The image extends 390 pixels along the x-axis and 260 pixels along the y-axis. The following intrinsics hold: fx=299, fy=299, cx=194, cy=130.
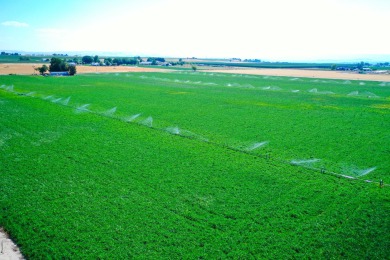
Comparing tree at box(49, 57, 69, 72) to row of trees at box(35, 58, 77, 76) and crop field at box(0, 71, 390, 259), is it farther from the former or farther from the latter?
crop field at box(0, 71, 390, 259)

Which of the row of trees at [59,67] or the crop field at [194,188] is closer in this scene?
the crop field at [194,188]

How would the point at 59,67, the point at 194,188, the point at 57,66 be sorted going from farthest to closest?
the point at 59,67 → the point at 57,66 → the point at 194,188

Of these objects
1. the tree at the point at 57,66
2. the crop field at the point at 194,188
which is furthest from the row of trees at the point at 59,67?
the crop field at the point at 194,188

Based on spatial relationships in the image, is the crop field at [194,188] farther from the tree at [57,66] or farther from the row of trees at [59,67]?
the tree at [57,66]

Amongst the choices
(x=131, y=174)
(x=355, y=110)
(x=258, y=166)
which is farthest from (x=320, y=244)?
(x=355, y=110)

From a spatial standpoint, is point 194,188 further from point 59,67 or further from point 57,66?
point 57,66

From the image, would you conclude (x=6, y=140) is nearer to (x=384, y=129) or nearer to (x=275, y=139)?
(x=275, y=139)

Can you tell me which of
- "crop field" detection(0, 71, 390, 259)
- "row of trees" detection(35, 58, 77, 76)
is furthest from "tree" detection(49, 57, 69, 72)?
"crop field" detection(0, 71, 390, 259)

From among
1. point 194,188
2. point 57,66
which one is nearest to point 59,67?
point 57,66

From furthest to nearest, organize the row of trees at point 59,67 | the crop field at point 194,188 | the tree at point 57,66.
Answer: the tree at point 57,66
the row of trees at point 59,67
the crop field at point 194,188
